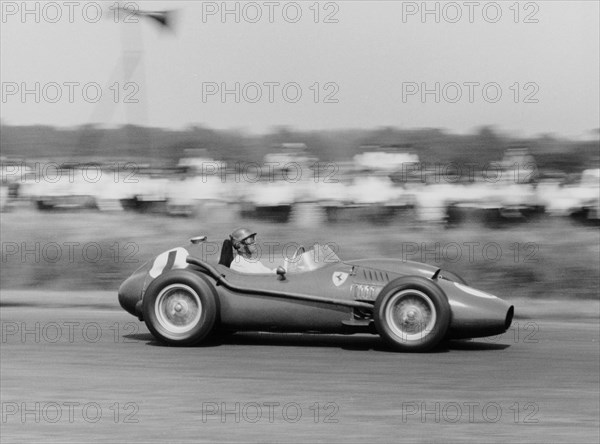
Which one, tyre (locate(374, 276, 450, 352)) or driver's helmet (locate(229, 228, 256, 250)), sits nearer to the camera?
tyre (locate(374, 276, 450, 352))

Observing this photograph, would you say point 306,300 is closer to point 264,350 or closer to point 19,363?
point 264,350

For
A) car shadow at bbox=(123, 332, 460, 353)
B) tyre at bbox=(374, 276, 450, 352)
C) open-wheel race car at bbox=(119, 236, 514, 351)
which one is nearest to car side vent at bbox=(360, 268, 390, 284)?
open-wheel race car at bbox=(119, 236, 514, 351)

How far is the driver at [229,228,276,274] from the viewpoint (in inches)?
323

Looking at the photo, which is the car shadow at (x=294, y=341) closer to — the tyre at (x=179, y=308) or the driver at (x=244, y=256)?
the tyre at (x=179, y=308)

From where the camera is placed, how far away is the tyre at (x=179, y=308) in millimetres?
7777

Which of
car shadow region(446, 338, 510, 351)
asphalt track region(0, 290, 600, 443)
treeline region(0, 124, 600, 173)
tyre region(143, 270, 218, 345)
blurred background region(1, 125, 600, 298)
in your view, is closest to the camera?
asphalt track region(0, 290, 600, 443)

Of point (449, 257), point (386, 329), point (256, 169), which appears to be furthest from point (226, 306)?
point (256, 169)

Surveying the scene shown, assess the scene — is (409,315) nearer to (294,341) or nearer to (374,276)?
(374,276)

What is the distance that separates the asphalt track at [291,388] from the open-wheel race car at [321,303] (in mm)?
181

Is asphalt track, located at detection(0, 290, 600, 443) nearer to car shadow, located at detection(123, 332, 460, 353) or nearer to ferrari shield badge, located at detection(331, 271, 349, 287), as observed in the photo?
car shadow, located at detection(123, 332, 460, 353)

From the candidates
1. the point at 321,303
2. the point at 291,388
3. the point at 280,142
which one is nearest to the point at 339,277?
the point at 321,303

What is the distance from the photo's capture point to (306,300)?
25.5 ft

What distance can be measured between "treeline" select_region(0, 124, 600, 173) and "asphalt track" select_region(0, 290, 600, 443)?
6.12 meters

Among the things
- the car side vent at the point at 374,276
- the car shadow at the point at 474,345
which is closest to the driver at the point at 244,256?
the car side vent at the point at 374,276
